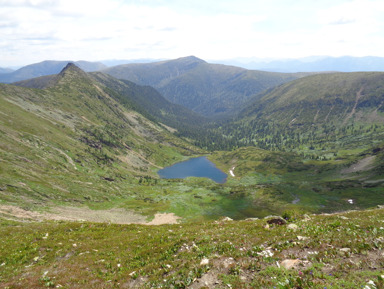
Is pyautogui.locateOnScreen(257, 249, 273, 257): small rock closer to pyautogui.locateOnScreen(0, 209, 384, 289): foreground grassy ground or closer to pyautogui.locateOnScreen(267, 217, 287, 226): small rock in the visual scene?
pyautogui.locateOnScreen(0, 209, 384, 289): foreground grassy ground

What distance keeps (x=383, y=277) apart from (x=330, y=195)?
164980 millimetres

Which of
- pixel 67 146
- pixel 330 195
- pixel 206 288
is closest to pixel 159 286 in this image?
pixel 206 288

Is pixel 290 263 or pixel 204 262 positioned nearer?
pixel 290 263

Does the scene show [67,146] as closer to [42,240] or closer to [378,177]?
[42,240]

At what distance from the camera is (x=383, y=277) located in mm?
12539

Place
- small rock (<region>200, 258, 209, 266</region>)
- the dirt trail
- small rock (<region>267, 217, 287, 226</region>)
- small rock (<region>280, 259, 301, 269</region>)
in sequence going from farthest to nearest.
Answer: the dirt trail, small rock (<region>267, 217, 287, 226</region>), small rock (<region>200, 258, 209, 266</region>), small rock (<region>280, 259, 301, 269</region>)

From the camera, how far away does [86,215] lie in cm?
8569

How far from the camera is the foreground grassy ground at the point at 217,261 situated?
47.5 feet

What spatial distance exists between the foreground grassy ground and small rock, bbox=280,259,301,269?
2.8 inches

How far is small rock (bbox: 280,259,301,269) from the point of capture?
15703mm

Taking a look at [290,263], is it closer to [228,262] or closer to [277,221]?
[228,262]

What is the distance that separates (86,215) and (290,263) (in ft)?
288

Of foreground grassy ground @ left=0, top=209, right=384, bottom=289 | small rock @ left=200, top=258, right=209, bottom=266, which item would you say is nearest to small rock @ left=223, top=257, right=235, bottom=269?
foreground grassy ground @ left=0, top=209, right=384, bottom=289

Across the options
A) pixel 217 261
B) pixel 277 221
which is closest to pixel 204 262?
pixel 217 261
